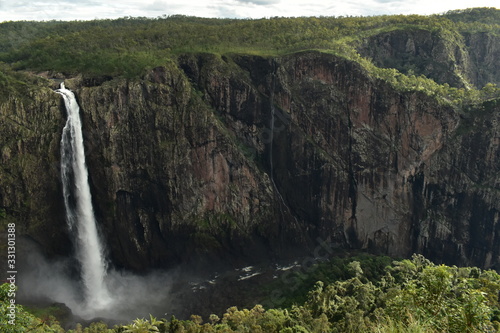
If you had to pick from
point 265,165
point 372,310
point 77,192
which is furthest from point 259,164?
point 372,310

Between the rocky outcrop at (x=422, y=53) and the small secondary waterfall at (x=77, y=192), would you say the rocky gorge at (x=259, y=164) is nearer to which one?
the small secondary waterfall at (x=77, y=192)

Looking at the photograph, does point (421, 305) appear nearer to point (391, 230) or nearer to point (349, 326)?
point (349, 326)

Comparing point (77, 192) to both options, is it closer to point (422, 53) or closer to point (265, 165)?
point (265, 165)

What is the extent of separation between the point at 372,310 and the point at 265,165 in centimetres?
2129

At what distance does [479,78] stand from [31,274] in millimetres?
61613

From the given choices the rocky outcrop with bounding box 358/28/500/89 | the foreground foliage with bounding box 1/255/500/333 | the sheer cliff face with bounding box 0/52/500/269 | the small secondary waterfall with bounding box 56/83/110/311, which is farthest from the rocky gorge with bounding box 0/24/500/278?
the rocky outcrop with bounding box 358/28/500/89

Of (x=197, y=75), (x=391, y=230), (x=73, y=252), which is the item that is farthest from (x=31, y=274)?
(x=391, y=230)

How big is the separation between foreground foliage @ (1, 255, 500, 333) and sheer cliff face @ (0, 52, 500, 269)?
753 centimetres

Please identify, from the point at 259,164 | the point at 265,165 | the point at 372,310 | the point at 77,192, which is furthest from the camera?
the point at 265,165

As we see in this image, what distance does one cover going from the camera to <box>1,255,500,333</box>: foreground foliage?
10.5m

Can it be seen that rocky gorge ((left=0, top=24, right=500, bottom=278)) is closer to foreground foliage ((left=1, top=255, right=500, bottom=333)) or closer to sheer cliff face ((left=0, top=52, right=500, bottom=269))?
sheer cliff face ((left=0, top=52, right=500, bottom=269))

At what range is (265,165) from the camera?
4606 cm

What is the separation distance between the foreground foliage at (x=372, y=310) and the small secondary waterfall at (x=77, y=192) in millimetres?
8157

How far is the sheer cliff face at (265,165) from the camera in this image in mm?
38781
